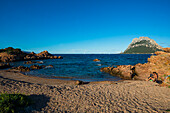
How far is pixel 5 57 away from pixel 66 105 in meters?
61.5

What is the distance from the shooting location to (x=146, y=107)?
7418 millimetres

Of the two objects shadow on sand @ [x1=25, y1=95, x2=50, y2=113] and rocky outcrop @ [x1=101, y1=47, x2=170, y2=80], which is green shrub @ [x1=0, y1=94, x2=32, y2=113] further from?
rocky outcrop @ [x1=101, y1=47, x2=170, y2=80]

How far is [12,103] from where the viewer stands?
6.59 meters

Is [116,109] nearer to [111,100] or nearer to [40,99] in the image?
[111,100]

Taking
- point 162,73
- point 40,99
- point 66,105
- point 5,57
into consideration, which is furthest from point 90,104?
point 5,57

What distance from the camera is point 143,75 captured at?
19.9 m

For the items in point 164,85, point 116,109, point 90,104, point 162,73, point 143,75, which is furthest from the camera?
point 143,75

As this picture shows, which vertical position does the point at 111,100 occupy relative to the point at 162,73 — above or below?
below

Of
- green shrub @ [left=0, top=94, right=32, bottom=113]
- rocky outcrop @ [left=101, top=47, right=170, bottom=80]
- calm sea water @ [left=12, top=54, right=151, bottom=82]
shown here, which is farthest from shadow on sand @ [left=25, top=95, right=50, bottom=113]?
rocky outcrop @ [left=101, top=47, right=170, bottom=80]

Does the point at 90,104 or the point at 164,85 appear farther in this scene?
the point at 164,85

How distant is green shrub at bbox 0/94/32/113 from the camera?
19.9 feet

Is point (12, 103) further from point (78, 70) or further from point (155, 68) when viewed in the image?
point (78, 70)

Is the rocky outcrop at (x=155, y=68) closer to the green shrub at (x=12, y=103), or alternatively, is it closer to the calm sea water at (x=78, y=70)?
the calm sea water at (x=78, y=70)

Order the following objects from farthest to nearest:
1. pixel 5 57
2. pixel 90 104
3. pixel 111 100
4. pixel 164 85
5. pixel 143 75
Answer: pixel 5 57
pixel 143 75
pixel 164 85
pixel 111 100
pixel 90 104
